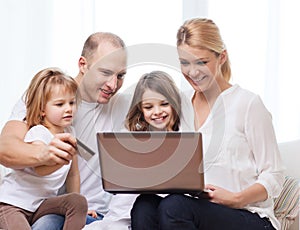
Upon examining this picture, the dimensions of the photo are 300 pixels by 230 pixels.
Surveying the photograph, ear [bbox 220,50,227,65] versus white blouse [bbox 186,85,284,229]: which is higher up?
ear [bbox 220,50,227,65]

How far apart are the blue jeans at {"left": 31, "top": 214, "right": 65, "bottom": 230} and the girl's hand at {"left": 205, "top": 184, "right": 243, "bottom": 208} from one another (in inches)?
19.8

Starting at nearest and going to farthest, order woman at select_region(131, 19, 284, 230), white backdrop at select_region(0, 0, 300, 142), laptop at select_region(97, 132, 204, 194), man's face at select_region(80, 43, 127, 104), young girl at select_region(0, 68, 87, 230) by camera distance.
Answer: laptop at select_region(97, 132, 204, 194) → woman at select_region(131, 19, 284, 230) → young girl at select_region(0, 68, 87, 230) → man's face at select_region(80, 43, 127, 104) → white backdrop at select_region(0, 0, 300, 142)

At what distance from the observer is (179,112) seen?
A: 2254 mm

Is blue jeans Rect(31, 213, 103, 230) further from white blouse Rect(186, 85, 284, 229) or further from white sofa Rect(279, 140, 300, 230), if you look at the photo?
white sofa Rect(279, 140, 300, 230)

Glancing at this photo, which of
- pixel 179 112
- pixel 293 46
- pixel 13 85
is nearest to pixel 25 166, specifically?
pixel 179 112

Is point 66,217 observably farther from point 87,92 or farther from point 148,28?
point 148,28

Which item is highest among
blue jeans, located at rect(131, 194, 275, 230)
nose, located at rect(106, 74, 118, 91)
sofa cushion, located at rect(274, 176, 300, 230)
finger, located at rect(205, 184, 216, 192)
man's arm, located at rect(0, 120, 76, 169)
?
nose, located at rect(106, 74, 118, 91)

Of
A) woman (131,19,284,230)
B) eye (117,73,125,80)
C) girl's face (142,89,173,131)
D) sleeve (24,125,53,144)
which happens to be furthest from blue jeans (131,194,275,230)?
eye (117,73,125,80)

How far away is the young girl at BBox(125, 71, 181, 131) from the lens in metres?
2.22

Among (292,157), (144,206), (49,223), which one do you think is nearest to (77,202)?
(49,223)

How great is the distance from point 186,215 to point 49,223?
1.50 feet

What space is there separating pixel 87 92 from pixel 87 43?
0.66 ft

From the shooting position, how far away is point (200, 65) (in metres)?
2.21

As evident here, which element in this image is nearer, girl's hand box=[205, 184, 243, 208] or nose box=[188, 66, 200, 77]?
girl's hand box=[205, 184, 243, 208]
